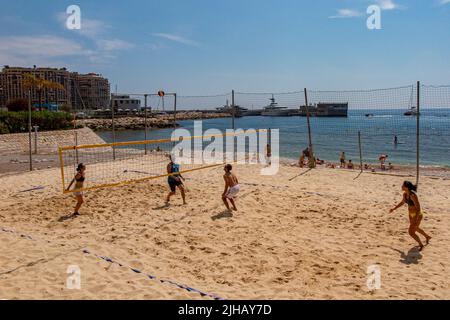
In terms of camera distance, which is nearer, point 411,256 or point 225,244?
point 411,256

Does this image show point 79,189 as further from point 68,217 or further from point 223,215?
point 223,215

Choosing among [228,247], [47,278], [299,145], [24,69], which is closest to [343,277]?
[228,247]

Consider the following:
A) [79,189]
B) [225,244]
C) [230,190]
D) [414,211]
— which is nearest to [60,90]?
[79,189]

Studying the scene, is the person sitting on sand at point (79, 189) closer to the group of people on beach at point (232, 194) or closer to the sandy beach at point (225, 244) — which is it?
the group of people on beach at point (232, 194)

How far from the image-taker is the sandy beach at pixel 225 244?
4500 mm

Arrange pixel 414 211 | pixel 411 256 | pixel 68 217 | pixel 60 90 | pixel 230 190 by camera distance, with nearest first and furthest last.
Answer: pixel 411 256
pixel 414 211
pixel 68 217
pixel 230 190
pixel 60 90

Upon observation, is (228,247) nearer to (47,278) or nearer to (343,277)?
(343,277)

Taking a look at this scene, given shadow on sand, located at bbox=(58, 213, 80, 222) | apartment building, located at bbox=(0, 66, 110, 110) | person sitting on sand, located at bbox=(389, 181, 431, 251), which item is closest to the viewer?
person sitting on sand, located at bbox=(389, 181, 431, 251)

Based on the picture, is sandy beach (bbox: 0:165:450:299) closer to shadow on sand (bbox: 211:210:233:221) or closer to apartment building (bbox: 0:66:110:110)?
shadow on sand (bbox: 211:210:233:221)

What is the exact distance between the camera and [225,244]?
5.98 meters

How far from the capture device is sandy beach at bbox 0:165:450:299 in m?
4.50

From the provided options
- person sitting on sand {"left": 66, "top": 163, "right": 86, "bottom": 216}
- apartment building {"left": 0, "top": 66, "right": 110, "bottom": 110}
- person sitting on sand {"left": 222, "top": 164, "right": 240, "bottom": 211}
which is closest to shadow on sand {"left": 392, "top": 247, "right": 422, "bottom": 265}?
person sitting on sand {"left": 222, "top": 164, "right": 240, "bottom": 211}
